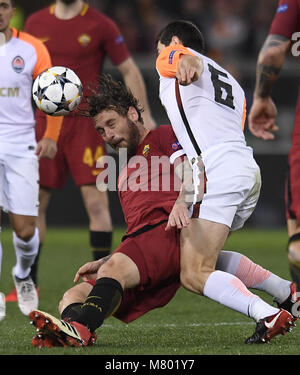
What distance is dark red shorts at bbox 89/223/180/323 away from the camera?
456cm

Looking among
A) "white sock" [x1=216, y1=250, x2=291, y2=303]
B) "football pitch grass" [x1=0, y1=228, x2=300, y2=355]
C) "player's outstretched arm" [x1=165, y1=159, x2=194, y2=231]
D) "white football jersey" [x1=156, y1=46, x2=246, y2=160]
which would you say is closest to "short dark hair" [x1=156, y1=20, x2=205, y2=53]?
"white football jersey" [x1=156, y1=46, x2=246, y2=160]

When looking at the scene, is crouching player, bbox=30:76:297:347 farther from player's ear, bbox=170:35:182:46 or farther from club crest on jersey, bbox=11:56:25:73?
club crest on jersey, bbox=11:56:25:73

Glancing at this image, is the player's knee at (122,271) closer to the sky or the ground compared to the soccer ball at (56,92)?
closer to the ground

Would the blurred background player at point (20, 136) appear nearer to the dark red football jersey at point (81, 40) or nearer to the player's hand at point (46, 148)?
the player's hand at point (46, 148)

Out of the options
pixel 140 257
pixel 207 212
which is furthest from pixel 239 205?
pixel 140 257

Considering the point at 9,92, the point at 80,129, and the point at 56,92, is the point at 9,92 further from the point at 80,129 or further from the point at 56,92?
the point at 80,129

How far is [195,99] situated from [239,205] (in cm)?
61

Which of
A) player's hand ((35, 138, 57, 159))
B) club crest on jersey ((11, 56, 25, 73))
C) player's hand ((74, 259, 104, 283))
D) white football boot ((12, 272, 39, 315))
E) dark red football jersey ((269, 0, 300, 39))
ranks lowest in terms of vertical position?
white football boot ((12, 272, 39, 315))

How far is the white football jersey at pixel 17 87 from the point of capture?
5977mm

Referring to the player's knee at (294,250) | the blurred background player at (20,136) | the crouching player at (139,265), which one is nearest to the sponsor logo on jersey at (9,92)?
the blurred background player at (20,136)

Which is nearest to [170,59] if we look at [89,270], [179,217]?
[179,217]

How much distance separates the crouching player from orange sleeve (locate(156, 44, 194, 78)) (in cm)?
33

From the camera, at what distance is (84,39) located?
7219 mm

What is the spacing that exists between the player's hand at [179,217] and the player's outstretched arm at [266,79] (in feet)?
2.76
